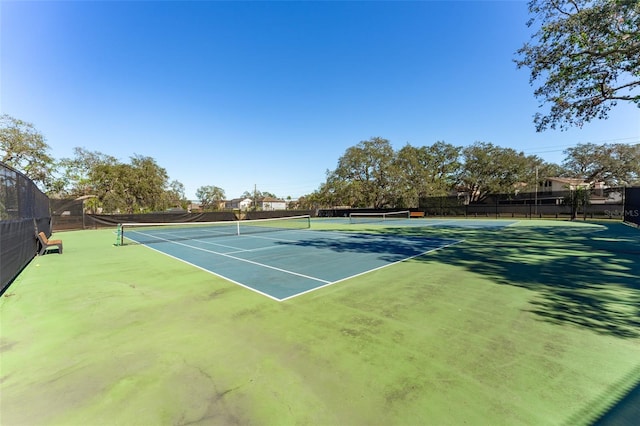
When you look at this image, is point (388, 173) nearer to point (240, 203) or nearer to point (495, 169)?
point (495, 169)

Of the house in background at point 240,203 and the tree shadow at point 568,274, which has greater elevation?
the house in background at point 240,203

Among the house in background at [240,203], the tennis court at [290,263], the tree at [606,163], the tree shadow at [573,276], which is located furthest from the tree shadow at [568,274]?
the house in background at [240,203]

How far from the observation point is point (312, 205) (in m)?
66.0

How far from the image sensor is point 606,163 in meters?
43.9

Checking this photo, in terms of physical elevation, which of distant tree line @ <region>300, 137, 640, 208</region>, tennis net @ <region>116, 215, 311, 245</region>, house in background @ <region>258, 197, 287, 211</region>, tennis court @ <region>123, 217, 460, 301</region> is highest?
distant tree line @ <region>300, 137, 640, 208</region>

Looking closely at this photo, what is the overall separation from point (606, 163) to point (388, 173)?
125ft

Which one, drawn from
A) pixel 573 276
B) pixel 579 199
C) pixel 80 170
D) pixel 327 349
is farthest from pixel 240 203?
pixel 327 349

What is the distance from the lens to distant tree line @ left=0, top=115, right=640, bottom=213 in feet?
110

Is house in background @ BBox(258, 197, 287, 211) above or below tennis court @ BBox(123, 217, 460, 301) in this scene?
above

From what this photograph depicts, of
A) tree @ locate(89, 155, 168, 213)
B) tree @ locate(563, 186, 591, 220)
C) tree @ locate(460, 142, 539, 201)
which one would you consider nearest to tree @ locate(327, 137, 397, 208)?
tree @ locate(460, 142, 539, 201)

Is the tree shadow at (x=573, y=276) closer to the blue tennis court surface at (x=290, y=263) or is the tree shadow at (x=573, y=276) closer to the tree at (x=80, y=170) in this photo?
the blue tennis court surface at (x=290, y=263)

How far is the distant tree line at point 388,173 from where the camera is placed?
33562 millimetres

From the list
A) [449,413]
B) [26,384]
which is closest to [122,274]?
[26,384]

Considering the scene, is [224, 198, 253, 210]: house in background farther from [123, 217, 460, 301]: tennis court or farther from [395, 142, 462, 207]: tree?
[123, 217, 460, 301]: tennis court
